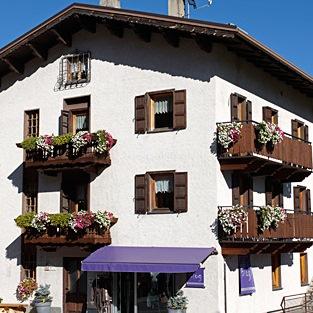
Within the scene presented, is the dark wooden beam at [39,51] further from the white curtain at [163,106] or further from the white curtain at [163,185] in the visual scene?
the white curtain at [163,185]

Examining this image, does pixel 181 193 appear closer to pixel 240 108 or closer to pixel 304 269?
pixel 240 108

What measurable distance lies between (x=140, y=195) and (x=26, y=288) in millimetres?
5821

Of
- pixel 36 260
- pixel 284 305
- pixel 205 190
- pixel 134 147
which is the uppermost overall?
pixel 134 147

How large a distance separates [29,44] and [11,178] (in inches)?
207

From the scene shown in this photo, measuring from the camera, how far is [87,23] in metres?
24.9

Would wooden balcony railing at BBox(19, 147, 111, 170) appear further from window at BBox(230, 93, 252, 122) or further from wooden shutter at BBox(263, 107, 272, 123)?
wooden shutter at BBox(263, 107, 272, 123)

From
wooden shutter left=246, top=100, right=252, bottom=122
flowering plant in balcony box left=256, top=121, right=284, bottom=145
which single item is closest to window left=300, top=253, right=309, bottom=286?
wooden shutter left=246, top=100, right=252, bottom=122

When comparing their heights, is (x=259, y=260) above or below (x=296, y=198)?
below

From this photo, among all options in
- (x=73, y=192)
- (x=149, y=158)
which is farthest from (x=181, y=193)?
(x=73, y=192)

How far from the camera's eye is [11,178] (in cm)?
2656

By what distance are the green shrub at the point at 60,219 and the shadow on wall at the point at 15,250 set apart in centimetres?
297

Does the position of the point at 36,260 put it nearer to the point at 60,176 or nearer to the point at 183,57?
the point at 60,176

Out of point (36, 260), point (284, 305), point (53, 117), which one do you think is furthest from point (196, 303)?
point (53, 117)

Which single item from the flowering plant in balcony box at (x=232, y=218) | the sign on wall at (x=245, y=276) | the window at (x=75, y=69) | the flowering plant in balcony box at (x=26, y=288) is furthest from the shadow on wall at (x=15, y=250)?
the flowering plant in balcony box at (x=232, y=218)
